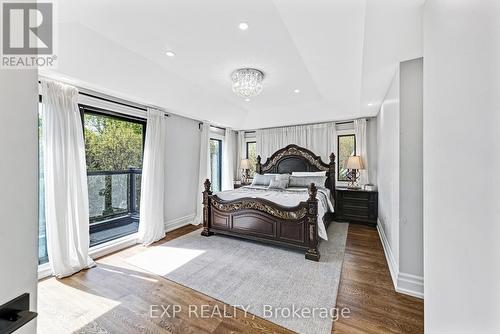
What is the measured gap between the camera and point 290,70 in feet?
9.35

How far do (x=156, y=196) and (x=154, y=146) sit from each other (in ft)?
2.90

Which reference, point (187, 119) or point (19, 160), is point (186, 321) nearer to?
point (19, 160)

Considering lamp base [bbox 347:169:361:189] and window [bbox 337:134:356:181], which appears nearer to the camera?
lamp base [bbox 347:169:361:189]

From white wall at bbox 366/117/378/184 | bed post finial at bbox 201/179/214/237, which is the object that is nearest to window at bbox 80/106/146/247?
bed post finial at bbox 201/179/214/237

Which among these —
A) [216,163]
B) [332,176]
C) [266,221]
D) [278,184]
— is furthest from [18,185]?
[216,163]

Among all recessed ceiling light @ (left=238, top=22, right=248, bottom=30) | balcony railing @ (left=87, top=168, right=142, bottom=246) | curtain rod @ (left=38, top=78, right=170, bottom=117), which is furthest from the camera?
balcony railing @ (left=87, top=168, right=142, bottom=246)

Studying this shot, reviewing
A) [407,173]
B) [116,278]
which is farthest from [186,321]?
[407,173]

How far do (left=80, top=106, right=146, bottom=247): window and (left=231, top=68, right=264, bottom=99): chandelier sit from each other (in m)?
2.03

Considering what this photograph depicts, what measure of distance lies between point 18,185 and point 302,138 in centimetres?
538

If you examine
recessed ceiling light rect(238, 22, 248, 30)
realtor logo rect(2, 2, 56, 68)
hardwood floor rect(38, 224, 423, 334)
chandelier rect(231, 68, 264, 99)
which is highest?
recessed ceiling light rect(238, 22, 248, 30)

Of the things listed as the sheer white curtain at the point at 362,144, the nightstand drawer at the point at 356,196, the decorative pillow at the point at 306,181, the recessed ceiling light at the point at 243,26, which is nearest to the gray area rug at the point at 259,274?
the nightstand drawer at the point at 356,196

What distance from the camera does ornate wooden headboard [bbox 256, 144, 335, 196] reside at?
501cm

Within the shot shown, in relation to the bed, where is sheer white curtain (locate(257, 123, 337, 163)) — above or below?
above

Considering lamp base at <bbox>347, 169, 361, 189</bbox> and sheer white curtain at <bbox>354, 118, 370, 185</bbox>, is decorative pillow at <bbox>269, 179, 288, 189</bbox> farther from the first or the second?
sheer white curtain at <bbox>354, 118, 370, 185</bbox>
